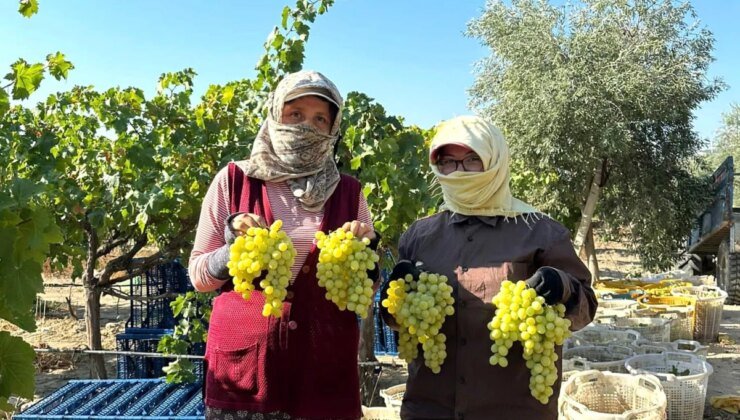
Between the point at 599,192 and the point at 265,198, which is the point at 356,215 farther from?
the point at 599,192

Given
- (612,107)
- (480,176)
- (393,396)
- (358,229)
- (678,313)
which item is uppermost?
(612,107)

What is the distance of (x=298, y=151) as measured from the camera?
1.96m

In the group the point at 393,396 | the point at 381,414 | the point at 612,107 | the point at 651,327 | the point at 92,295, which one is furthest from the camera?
the point at 612,107

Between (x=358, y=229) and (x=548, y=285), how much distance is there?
Answer: 0.60 m

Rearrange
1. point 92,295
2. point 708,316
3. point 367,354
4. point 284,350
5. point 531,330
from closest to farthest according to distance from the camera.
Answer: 1. point 531,330
2. point 284,350
3. point 367,354
4. point 92,295
5. point 708,316

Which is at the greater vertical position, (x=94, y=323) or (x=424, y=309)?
(x=424, y=309)

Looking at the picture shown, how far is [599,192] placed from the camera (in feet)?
45.6

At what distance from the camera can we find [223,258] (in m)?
1.80

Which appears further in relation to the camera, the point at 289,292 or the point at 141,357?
the point at 141,357

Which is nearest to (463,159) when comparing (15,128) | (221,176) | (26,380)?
(221,176)

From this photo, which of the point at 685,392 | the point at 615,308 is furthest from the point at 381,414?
the point at 615,308

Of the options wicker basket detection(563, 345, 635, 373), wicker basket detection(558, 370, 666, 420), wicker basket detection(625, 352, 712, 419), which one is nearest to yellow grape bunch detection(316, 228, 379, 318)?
wicker basket detection(558, 370, 666, 420)

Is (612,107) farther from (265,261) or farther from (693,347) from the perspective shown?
(265,261)

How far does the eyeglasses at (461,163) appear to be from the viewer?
79.4 inches
